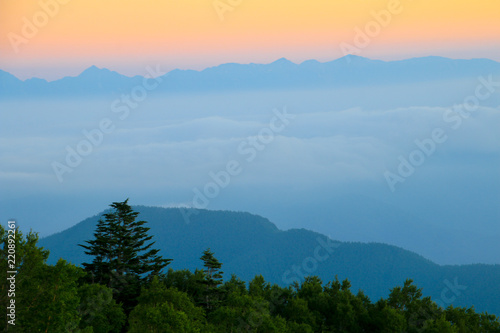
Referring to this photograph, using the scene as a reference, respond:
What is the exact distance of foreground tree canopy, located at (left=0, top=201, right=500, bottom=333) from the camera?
46656 mm

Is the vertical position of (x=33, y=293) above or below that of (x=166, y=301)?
below

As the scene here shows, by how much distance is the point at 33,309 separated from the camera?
153 ft

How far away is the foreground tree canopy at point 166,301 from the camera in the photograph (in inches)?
1837

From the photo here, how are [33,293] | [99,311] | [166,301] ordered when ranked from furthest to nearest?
[99,311]
[166,301]
[33,293]

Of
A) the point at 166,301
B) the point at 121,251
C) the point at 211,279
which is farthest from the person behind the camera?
the point at 121,251

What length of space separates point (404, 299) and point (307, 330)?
92.6ft

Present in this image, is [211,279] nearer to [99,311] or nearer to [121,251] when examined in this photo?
[121,251]

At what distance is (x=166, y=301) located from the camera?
57.5 metres

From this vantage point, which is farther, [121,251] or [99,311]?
[121,251]

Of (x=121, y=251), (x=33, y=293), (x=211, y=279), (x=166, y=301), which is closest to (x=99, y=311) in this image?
(x=166, y=301)

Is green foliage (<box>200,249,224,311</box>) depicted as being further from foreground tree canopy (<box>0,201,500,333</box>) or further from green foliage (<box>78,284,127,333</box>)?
green foliage (<box>78,284,127,333</box>)

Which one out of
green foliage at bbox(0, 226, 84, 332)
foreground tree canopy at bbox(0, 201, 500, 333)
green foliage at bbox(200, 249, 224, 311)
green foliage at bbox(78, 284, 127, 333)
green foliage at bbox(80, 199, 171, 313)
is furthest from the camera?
green foliage at bbox(80, 199, 171, 313)

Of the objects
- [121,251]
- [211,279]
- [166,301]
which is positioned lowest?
[166,301]

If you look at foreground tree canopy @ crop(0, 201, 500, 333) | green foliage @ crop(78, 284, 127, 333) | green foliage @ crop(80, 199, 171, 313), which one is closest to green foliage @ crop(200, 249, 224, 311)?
foreground tree canopy @ crop(0, 201, 500, 333)
